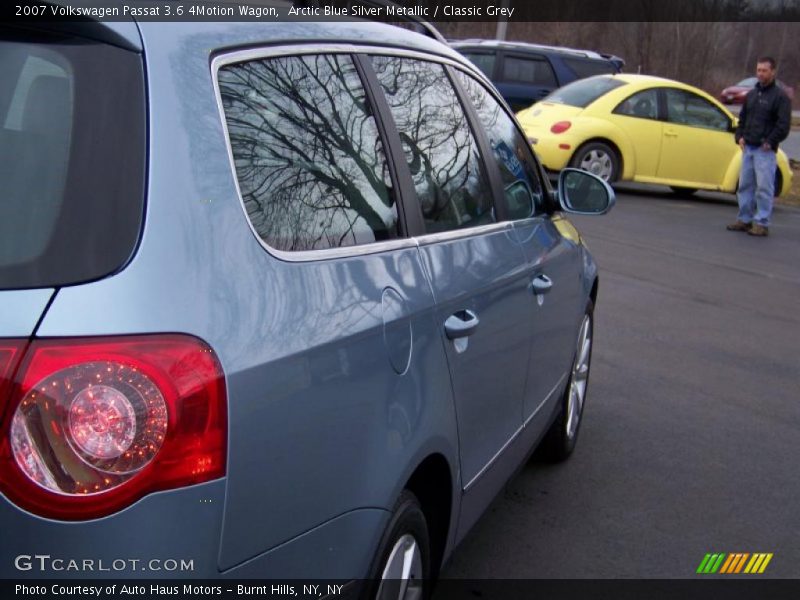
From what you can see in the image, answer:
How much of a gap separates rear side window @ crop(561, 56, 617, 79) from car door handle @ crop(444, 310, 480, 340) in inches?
690

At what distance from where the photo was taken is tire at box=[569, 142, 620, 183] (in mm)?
14891

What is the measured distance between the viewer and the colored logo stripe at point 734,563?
4172 mm

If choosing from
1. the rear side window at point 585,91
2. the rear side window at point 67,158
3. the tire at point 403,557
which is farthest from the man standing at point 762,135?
the rear side window at point 67,158

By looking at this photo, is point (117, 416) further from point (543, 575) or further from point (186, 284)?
point (543, 575)

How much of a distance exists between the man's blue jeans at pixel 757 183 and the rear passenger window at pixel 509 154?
8910 mm

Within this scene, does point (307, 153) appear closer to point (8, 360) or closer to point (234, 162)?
point (234, 162)

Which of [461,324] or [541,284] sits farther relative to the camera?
[541,284]

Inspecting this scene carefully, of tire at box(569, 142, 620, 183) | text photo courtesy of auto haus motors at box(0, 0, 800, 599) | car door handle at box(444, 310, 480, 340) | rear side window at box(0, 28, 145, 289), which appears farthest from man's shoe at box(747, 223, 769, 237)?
rear side window at box(0, 28, 145, 289)

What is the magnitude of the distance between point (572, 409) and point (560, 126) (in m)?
10.2

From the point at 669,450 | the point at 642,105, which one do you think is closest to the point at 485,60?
the point at 642,105

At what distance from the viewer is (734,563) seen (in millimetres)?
4230

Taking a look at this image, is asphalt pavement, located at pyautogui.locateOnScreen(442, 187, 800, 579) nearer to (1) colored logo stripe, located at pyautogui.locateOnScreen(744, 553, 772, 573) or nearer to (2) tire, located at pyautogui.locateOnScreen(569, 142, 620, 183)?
(1) colored logo stripe, located at pyautogui.locateOnScreen(744, 553, 772, 573)

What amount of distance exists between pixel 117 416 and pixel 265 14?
1088 millimetres

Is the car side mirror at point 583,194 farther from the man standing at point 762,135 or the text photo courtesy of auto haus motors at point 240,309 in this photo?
the man standing at point 762,135
